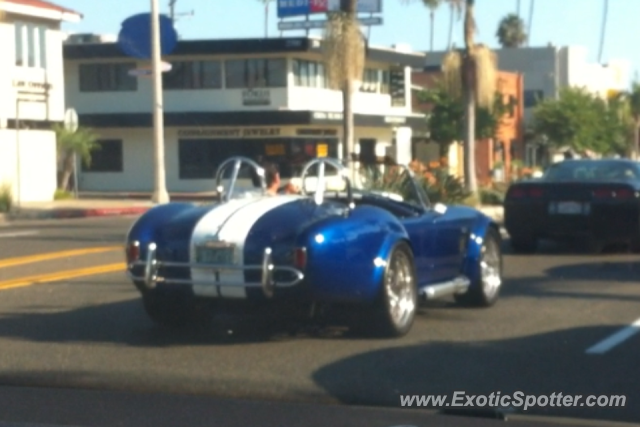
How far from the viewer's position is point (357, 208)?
10.0m

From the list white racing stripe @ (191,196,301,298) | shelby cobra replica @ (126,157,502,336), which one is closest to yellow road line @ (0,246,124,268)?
shelby cobra replica @ (126,157,502,336)

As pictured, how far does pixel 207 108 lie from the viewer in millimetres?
49438

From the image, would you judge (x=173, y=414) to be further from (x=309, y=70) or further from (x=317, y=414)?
(x=309, y=70)

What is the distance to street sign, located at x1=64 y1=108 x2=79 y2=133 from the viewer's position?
3997 cm

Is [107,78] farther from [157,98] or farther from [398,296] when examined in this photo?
[398,296]

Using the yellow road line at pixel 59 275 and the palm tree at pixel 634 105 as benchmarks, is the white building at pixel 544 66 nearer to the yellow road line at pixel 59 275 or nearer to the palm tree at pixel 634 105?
the palm tree at pixel 634 105

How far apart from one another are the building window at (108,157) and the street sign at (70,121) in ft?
27.9

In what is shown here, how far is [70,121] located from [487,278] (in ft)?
100

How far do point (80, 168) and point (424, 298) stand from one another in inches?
1646

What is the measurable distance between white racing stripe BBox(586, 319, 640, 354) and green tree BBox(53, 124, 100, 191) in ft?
108

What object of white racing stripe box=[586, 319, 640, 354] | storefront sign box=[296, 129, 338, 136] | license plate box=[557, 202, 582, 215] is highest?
license plate box=[557, 202, 582, 215]

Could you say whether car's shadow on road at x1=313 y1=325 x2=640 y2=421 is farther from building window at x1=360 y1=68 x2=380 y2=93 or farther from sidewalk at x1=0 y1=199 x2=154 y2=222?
building window at x1=360 y1=68 x2=380 y2=93

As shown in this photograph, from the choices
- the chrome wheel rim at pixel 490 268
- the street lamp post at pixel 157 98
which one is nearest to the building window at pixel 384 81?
the street lamp post at pixel 157 98

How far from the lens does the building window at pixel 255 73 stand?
1908 inches
